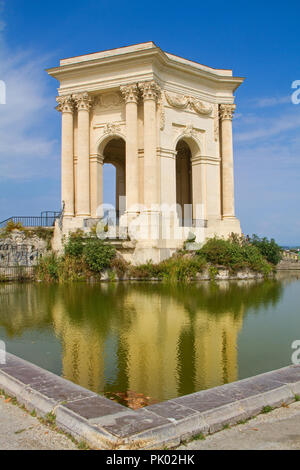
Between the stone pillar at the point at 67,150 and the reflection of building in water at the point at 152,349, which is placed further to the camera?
the stone pillar at the point at 67,150

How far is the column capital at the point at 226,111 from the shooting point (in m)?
29.5

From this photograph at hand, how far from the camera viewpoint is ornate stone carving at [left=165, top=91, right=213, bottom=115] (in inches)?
1044

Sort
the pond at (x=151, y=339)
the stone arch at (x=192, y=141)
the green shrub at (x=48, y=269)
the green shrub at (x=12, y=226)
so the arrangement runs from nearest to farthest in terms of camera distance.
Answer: the pond at (x=151, y=339) < the green shrub at (x=48, y=269) < the green shrub at (x=12, y=226) < the stone arch at (x=192, y=141)

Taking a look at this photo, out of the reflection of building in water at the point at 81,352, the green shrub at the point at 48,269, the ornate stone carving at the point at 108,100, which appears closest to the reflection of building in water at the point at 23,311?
the reflection of building in water at the point at 81,352

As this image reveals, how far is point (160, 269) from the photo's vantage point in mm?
21938

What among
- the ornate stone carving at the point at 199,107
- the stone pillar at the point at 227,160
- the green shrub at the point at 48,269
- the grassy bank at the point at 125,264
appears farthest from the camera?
the stone pillar at the point at 227,160

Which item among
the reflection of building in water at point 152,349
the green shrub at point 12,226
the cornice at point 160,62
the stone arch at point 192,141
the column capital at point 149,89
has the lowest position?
the reflection of building in water at point 152,349

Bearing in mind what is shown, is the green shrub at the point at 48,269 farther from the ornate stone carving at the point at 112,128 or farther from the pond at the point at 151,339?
the ornate stone carving at the point at 112,128

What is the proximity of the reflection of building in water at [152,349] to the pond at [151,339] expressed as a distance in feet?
0.04

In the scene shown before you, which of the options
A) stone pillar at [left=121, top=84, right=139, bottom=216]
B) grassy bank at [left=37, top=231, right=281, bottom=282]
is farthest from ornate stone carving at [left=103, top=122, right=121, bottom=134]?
grassy bank at [left=37, top=231, right=281, bottom=282]

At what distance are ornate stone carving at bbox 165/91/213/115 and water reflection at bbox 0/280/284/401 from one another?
601 inches

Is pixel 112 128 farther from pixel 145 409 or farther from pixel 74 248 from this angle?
pixel 145 409

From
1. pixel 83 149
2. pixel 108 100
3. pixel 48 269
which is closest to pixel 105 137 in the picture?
pixel 83 149

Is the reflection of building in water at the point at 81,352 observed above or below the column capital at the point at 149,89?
below
